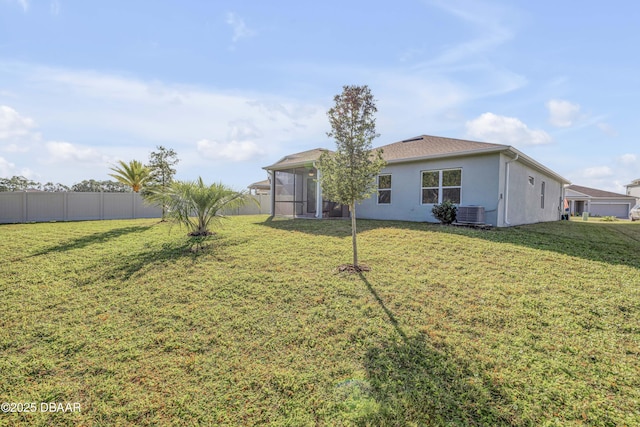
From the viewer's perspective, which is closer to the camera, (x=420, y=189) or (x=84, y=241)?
(x=84, y=241)

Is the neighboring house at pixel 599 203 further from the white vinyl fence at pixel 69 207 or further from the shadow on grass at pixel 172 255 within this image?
the shadow on grass at pixel 172 255

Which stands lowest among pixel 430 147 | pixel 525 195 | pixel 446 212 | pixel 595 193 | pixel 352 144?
pixel 446 212

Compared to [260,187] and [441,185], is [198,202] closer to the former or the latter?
[441,185]

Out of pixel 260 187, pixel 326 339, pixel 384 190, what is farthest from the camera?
pixel 260 187

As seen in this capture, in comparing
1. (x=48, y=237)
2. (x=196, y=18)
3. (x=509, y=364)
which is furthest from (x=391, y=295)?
(x=48, y=237)

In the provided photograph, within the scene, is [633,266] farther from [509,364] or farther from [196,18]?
[196,18]

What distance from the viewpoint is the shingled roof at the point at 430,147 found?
9.87 m

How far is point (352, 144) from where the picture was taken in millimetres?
5332

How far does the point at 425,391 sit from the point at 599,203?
41.1 metres

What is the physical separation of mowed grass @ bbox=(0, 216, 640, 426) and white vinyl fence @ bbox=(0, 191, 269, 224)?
886cm

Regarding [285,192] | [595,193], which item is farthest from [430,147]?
[595,193]

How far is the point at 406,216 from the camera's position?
1166 centimetres

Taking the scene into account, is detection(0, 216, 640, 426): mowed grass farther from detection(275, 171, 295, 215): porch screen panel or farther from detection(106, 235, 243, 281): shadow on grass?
detection(275, 171, 295, 215): porch screen panel

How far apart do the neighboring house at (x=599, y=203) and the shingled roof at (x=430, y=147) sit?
26.5 m
